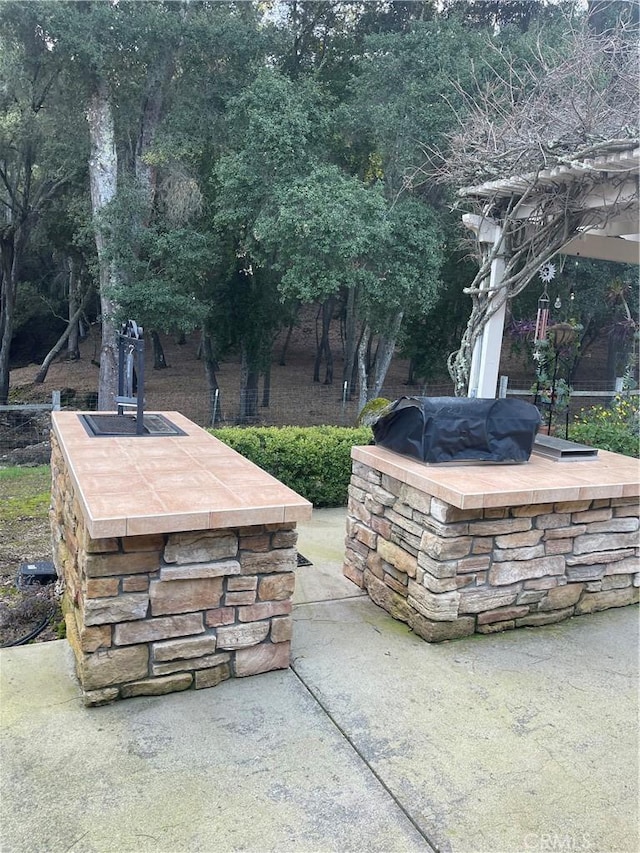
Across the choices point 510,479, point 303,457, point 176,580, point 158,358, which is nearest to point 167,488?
point 176,580

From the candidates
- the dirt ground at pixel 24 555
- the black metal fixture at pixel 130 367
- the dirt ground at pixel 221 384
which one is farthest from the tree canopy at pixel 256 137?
the black metal fixture at pixel 130 367

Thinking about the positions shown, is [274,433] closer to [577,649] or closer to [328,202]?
[577,649]

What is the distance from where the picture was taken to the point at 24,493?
18.5 ft

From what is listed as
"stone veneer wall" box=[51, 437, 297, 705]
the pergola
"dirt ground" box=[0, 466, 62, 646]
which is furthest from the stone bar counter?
the pergola

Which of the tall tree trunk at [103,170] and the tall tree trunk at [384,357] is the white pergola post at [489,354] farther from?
the tall tree trunk at [103,170]

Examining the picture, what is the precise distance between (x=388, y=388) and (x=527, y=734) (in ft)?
38.7

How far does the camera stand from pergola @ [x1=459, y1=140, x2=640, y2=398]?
167 inches

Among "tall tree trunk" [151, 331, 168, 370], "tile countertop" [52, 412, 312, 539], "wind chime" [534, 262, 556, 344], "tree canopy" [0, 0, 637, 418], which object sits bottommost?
"tall tree trunk" [151, 331, 168, 370]

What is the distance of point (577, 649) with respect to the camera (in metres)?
2.93

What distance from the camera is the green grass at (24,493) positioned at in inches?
197

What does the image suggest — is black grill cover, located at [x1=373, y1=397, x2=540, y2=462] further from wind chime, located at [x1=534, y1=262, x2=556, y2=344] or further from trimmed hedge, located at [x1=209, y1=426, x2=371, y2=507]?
wind chime, located at [x1=534, y1=262, x2=556, y2=344]

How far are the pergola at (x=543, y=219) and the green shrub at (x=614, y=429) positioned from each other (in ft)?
3.29

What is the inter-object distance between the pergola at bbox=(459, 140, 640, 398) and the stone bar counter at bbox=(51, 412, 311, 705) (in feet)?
10.2

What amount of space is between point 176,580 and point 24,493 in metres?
3.88
